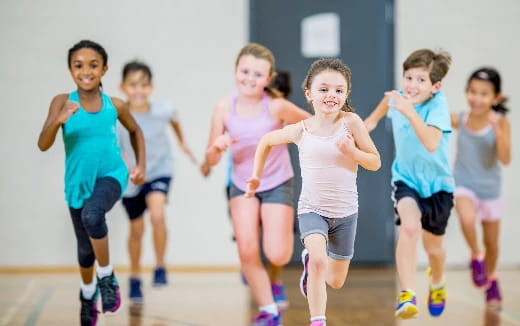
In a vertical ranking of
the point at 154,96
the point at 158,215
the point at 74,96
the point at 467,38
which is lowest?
the point at 158,215

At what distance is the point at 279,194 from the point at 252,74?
0.64 metres

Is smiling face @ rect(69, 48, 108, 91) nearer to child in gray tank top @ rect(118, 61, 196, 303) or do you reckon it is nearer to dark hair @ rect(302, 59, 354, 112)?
dark hair @ rect(302, 59, 354, 112)

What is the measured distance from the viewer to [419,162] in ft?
15.6

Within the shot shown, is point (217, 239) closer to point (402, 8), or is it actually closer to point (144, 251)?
point (144, 251)

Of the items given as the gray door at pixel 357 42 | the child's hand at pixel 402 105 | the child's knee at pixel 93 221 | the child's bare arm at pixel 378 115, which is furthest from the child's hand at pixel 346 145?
the gray door at pixel 357 42

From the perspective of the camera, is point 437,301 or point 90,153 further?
point 437,301

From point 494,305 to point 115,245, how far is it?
3359 mm

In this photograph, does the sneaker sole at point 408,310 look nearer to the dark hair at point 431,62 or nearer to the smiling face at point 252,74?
the dark hair at point 431,62

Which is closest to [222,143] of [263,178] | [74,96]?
[263,178]

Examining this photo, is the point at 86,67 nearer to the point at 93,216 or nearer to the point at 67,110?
the point at 67,110

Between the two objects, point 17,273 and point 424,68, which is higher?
point 424,68

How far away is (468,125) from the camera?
6.37 m

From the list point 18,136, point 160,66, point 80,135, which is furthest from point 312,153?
point 160,66

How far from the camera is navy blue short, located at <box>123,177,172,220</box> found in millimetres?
6406
